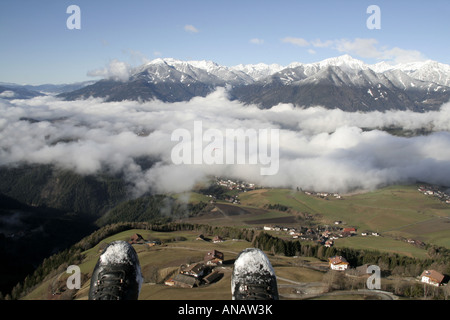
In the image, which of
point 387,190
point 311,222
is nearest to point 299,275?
point 311,222

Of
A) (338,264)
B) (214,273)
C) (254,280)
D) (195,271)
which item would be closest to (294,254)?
(338,264)

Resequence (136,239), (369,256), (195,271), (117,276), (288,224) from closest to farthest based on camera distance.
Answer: (117,276)
(195,271)
(369,256)
(136,239)
(288,224)

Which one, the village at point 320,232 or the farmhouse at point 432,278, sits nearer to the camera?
the farmhouse at point 432,278

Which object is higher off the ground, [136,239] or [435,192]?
[136,239]

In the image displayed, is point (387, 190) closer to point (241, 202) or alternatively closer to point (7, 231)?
point (241, 202)

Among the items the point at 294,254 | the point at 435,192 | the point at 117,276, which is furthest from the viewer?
the point at 435,192

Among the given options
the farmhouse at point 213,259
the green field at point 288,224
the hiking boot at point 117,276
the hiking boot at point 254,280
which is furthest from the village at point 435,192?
the hiking boot at point 117,276

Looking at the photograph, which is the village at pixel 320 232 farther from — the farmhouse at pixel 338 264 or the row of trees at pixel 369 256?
the farmhouse at pixel 338 264

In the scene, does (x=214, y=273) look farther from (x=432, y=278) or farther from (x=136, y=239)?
(x=136, y=239)
